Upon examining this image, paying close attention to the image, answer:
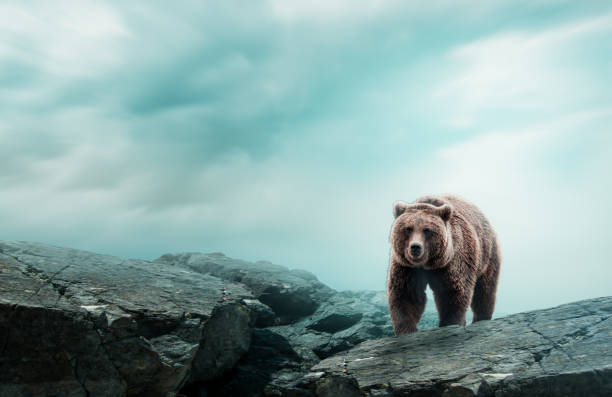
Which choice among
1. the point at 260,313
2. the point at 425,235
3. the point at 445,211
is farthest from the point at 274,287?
the point at 445,211

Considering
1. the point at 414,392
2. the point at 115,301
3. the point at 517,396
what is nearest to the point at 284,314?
the point at 115,301

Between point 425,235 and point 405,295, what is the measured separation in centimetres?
116

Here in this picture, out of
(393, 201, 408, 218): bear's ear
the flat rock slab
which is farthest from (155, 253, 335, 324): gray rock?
(393, 201, 408, 218): bear's ear

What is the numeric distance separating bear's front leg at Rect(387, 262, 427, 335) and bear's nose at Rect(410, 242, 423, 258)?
81 centimetres

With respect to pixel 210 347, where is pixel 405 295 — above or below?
above

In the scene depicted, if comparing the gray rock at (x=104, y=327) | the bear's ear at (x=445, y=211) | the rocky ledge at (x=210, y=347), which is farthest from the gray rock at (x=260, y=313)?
the bear's ear at (x=445, y=211)

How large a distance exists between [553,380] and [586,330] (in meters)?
1.11

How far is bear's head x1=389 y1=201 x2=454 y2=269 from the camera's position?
6105 millimetres

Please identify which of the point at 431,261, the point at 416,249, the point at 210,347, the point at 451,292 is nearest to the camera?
the point at 416,249

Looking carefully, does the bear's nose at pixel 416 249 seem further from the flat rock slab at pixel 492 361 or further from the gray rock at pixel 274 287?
the gray rock at pixel 274 287

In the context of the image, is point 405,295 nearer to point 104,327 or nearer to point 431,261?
point 431,261

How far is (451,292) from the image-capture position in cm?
649

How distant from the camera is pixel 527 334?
213 inches

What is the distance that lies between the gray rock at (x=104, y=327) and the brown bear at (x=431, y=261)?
8.87 feet
